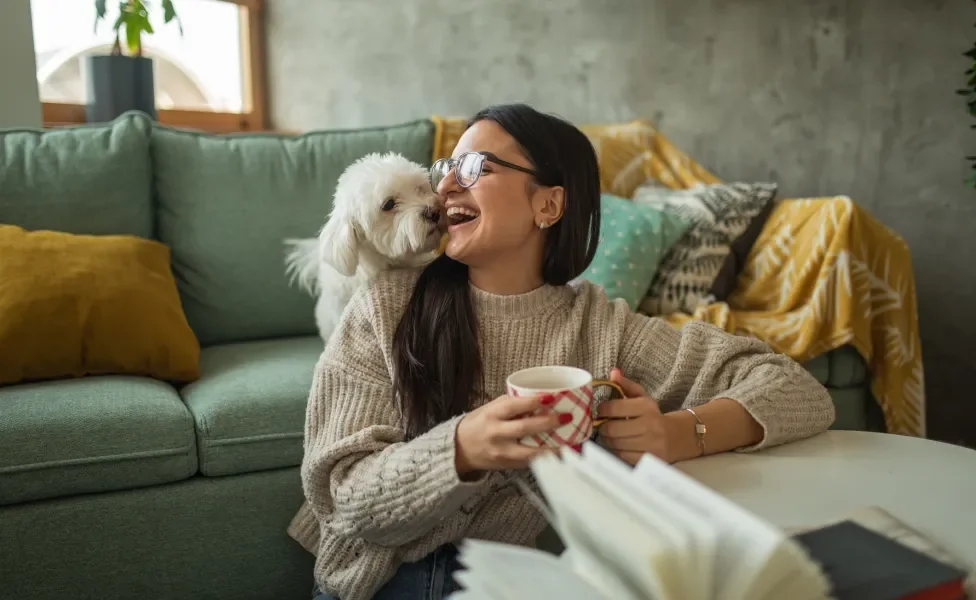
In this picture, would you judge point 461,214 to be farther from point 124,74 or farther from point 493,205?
point 124,74

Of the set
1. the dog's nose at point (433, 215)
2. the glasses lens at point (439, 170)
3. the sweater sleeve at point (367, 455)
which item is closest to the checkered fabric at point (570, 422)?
the sweater sleeve at point (367, 455)

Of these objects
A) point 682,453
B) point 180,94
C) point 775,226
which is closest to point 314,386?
point 682,453

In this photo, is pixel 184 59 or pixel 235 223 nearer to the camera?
pixel 235 223

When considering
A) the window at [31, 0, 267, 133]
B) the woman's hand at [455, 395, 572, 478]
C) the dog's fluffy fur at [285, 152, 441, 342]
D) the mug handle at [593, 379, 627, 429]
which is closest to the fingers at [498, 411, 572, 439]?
the woman's hand at [455, 395, 572, 478]

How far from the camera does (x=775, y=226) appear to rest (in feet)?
7.22

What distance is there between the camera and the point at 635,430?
92 cm

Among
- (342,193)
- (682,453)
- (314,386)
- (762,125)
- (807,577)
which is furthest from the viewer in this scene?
(762,125)

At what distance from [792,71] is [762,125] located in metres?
0.19

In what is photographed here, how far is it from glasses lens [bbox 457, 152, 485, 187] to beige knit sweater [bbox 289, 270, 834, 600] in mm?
165

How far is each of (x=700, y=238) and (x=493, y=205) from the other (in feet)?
3.99

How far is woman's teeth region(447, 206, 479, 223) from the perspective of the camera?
113 centimetres

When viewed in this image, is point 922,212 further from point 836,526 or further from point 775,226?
point 836,526

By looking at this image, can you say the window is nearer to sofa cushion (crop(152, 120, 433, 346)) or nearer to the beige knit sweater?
sofa cushion (crop(152, 120, 433, 346))

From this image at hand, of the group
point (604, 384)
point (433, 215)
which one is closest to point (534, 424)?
point (604, 384)
